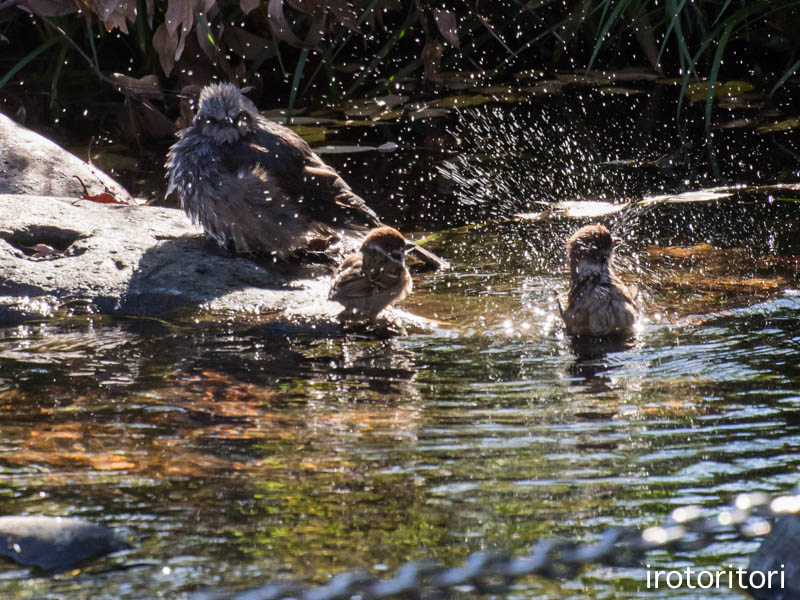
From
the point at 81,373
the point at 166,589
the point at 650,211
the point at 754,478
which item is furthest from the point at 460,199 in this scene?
the point at 166,589

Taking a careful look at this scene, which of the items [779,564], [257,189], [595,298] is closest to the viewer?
[779,564]

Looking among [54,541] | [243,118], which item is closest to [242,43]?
[243,118]

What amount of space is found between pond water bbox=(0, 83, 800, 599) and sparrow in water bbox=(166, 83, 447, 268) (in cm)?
76

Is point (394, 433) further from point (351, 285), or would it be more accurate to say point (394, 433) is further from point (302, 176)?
point (302, 176)

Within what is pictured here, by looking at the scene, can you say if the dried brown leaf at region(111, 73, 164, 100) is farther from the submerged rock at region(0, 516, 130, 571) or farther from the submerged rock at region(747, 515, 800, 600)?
the submerged rock at region(747, 515, 800, 600)

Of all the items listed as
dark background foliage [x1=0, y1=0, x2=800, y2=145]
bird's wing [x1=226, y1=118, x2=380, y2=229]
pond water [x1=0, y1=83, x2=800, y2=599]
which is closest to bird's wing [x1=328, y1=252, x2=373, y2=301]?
pond water [x1=0, y1=83, x2=800, y2=599]

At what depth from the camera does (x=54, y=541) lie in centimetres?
342

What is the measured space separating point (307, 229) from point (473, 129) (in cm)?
332

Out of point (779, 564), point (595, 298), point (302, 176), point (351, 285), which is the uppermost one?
point (302, 176)

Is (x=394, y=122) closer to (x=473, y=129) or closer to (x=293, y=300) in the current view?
(x=473, y=129)

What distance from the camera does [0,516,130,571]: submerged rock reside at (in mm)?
3393

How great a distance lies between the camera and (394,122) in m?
10.4

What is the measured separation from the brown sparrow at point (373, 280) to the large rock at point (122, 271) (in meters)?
0.12

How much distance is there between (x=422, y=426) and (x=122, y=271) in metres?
2.66
